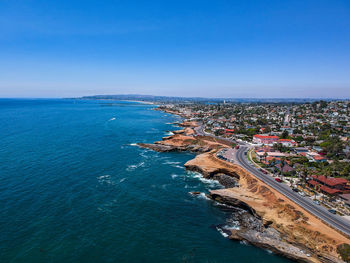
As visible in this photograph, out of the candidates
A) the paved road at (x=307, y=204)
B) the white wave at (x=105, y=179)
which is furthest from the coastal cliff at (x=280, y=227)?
the white wave at (x=105, y=179)

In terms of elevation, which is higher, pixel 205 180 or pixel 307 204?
pixel 307 204

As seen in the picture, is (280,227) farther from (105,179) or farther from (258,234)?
(105,179)

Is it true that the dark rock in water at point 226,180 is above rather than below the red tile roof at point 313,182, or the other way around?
below

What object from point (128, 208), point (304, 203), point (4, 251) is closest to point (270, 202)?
point (304, 203)

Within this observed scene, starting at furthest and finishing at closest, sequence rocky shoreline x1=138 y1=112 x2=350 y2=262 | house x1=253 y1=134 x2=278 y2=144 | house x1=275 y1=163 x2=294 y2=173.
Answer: house x1=253 y1=134 x2=278 y2=144
house x1=275 y1=163 x2=294 y2=173
rocky shoreline x1=138 y1=112 x2=350 y2=262

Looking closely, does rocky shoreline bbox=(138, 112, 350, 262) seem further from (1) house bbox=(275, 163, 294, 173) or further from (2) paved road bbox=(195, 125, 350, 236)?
(1) house bbox=(275, 163, 294, 173)

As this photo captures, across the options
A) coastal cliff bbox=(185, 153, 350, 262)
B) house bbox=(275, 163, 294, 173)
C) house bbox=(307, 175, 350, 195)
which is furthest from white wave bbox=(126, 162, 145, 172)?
house bbox=(307, 175, 350, 195)

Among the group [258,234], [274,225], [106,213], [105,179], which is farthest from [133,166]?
[274,225]

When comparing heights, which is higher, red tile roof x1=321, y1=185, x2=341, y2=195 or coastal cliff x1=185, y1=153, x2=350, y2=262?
red tile roof x1=321, y1=185, x2=341, y2=195

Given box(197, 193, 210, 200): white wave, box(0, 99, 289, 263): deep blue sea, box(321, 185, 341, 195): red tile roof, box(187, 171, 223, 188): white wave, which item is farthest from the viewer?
box(187, 171, 223, 188): white wave

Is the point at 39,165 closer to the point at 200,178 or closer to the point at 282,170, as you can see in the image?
the point at 200,178

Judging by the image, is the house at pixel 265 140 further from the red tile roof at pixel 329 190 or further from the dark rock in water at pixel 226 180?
the red tile roof at pixel 329 190
